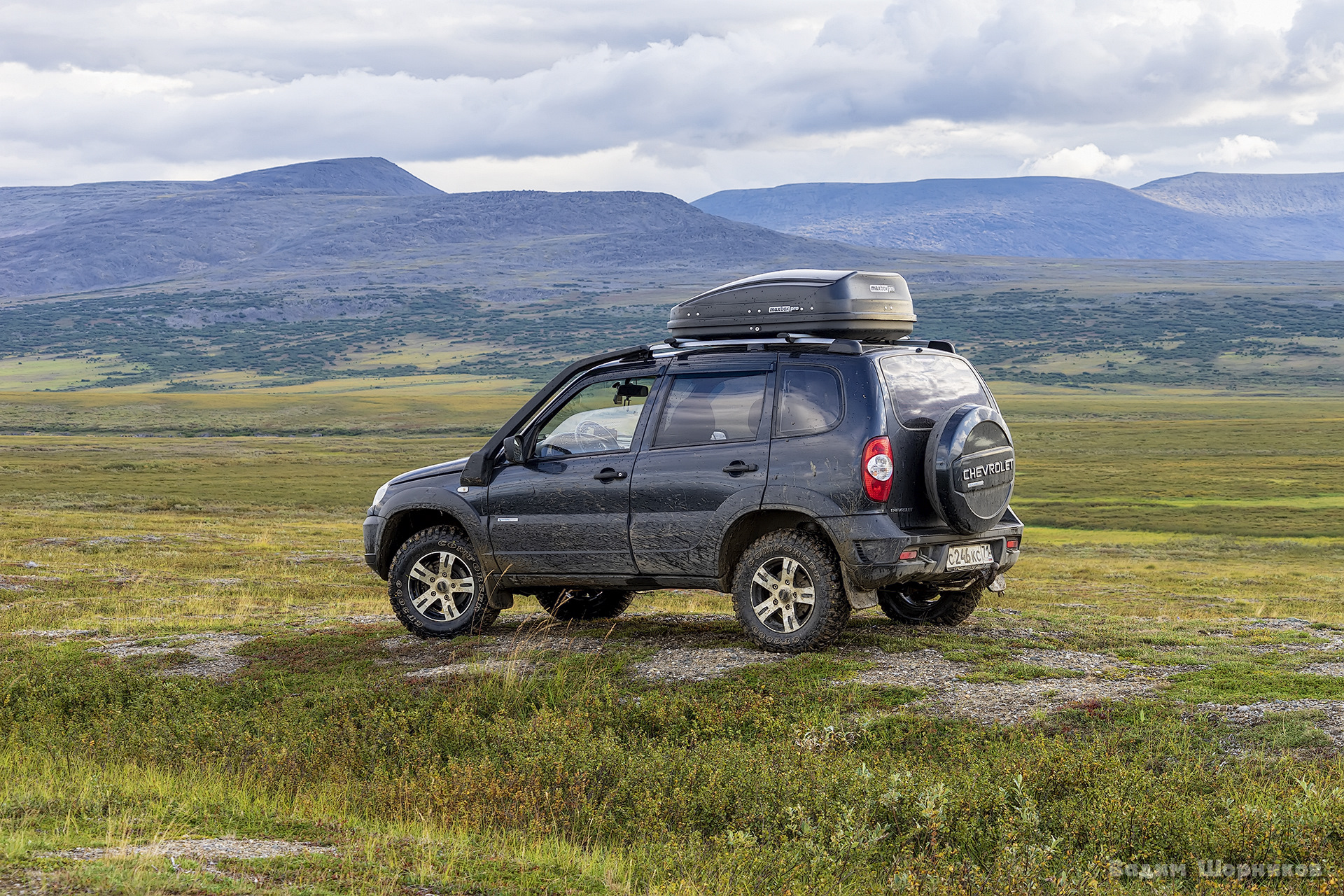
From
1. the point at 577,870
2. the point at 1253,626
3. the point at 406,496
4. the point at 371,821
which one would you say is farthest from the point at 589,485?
the point at 1253,626

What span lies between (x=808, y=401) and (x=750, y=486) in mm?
767

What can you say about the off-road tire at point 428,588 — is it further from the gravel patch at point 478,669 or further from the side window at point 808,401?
the side window at point 808,401

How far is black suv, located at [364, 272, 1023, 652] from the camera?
9.09 m

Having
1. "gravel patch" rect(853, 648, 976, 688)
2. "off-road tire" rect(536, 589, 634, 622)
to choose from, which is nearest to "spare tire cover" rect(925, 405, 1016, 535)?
"gravel patch" rect(853, 648, 976, 688)

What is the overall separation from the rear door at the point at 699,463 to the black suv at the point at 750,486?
1cm

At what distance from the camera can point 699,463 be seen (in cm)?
962

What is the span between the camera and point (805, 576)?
30.7 feet

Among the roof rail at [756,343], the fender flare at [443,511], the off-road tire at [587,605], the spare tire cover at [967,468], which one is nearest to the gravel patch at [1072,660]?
the spare tire cover at [967,468]

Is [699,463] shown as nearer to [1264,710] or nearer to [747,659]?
[747,659]

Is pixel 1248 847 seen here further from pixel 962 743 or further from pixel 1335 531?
pixel 1335 531

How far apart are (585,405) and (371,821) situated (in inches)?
179

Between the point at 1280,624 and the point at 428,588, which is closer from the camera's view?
the point at 428,588

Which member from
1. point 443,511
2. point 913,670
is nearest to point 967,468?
point 913,670

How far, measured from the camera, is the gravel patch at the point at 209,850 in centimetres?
552
